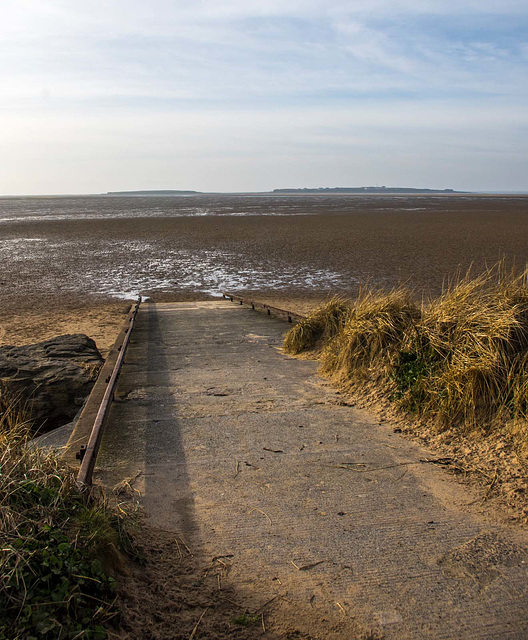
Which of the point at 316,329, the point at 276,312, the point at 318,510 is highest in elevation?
the point at 316,329

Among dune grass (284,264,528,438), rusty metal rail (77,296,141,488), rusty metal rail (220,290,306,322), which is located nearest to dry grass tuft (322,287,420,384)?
dune grass (284,264,528,438)

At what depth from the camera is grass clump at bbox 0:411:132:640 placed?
2281mm

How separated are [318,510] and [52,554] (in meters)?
1.64

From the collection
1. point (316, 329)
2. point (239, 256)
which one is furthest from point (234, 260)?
point (316, 329)

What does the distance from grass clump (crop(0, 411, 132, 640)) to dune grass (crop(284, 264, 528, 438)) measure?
115 inches

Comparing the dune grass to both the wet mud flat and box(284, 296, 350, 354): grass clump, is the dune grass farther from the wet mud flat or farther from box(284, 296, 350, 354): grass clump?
the wet mud flat

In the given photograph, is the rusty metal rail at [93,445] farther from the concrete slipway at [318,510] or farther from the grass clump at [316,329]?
the grass clump at [316,329]

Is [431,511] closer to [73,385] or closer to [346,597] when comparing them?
[346,597]

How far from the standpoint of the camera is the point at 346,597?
2.81 m

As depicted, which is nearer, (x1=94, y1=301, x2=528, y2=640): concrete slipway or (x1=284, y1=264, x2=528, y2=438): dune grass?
(x1=94, y1=301, x2=528, y2=640): concrete slipway

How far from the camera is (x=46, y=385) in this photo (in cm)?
683

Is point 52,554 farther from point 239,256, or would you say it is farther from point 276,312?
point 239,256

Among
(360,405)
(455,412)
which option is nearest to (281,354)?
(360,405)

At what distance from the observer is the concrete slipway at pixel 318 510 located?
2.76 meters
